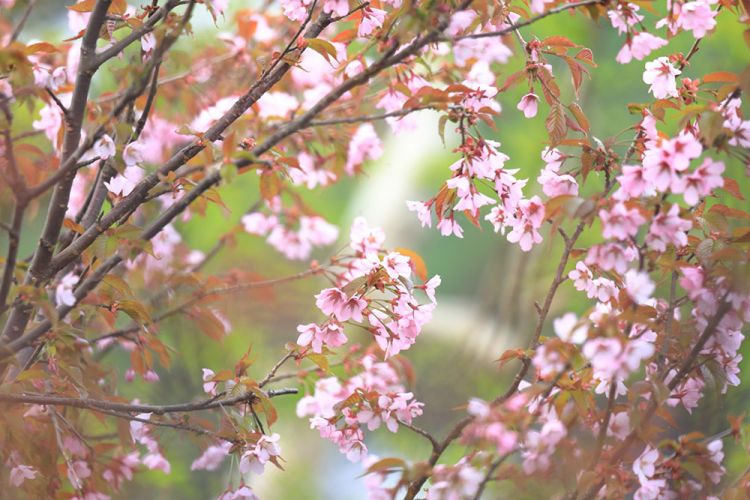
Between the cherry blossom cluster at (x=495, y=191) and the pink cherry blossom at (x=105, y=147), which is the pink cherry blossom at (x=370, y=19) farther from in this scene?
the pink cherry blossom at (x=105, y=147)

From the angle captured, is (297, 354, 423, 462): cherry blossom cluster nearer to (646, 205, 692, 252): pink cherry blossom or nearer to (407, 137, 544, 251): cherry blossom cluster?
(407, 137, 544, 251): cherry blossom cluster

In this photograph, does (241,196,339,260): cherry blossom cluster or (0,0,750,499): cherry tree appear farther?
(241,196,339,260): cherry blossom cluster

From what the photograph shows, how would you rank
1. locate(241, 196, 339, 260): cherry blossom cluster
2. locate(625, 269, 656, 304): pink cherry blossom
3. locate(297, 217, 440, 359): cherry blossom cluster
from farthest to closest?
1. locate(241, 196, 339, 260): cherry blossom cluster
2. locate(297, 217, 440, 359): cherry blossom cluster
3. locate(625, 269, 656, 304): pink cherry blossom

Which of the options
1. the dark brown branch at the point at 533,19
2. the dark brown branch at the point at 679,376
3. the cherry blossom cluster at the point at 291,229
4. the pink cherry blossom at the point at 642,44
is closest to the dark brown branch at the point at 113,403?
the dark brown branch at the point at 679,376

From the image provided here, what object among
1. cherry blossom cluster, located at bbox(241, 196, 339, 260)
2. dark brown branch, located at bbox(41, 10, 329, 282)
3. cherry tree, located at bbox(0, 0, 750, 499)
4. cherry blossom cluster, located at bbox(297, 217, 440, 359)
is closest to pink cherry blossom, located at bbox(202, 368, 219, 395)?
cherry tree, located at bbox(0, 0, 750, 499)

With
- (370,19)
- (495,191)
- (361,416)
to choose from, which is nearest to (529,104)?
(495,191)

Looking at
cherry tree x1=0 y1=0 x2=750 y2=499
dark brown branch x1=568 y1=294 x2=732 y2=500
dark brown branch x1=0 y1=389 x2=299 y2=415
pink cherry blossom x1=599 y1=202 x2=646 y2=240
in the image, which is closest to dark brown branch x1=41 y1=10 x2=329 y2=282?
cherry tree x1=0 y1=0 x2=750 y2=499

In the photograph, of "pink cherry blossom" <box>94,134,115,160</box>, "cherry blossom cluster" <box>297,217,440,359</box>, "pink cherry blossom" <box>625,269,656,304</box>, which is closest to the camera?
"pink cherry blossom" <box>625,269,656,304</box>

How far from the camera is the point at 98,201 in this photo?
119cm

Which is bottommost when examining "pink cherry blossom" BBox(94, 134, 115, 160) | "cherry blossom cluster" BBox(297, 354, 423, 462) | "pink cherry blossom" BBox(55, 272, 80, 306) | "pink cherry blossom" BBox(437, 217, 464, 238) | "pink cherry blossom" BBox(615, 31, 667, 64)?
"cherry blossom cluster" BBox(297, 354, 423, 462)

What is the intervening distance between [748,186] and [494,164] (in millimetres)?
1705

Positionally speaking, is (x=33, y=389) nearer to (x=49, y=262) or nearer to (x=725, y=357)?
(x=49, y=262)

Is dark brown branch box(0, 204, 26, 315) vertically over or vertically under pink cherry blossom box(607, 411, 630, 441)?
over

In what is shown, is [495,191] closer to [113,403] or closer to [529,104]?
[529,104]
